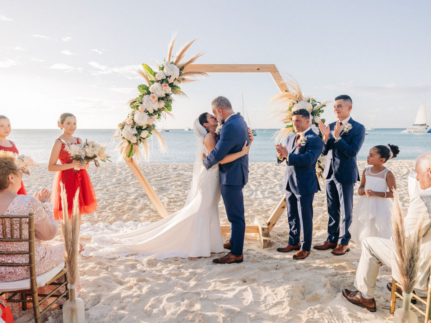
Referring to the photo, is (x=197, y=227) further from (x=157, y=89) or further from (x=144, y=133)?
(x=157, y=89)

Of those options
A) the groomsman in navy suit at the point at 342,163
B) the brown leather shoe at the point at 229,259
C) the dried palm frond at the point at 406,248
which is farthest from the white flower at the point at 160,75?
the dried palm frond at the point at 406,248

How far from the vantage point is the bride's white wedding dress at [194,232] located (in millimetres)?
4164

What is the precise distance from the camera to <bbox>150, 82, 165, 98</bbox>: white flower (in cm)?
461

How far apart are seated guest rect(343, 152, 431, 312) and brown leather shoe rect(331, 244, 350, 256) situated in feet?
3.98

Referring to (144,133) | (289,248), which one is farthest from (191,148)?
(289,248)

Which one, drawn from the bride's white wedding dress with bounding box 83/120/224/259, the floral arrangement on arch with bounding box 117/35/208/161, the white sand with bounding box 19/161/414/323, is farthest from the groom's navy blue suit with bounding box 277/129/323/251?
the floral arrangement on arch with bounding box 117/35/208/161

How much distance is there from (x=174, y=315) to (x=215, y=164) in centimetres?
201

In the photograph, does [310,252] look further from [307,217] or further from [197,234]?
[197,234]

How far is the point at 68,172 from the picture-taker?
4.16m

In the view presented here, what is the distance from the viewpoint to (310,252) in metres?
4.31

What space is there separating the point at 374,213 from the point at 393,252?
196 cm

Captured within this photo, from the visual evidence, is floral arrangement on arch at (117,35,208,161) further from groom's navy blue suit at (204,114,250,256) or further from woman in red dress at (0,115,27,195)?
woman in red dress at (0,115,27,195)

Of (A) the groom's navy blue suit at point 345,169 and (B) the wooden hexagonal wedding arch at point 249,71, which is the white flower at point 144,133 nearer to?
(B) the wooden hexagonal wedding arch at point 249,71

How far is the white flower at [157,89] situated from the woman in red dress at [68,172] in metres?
1.25
